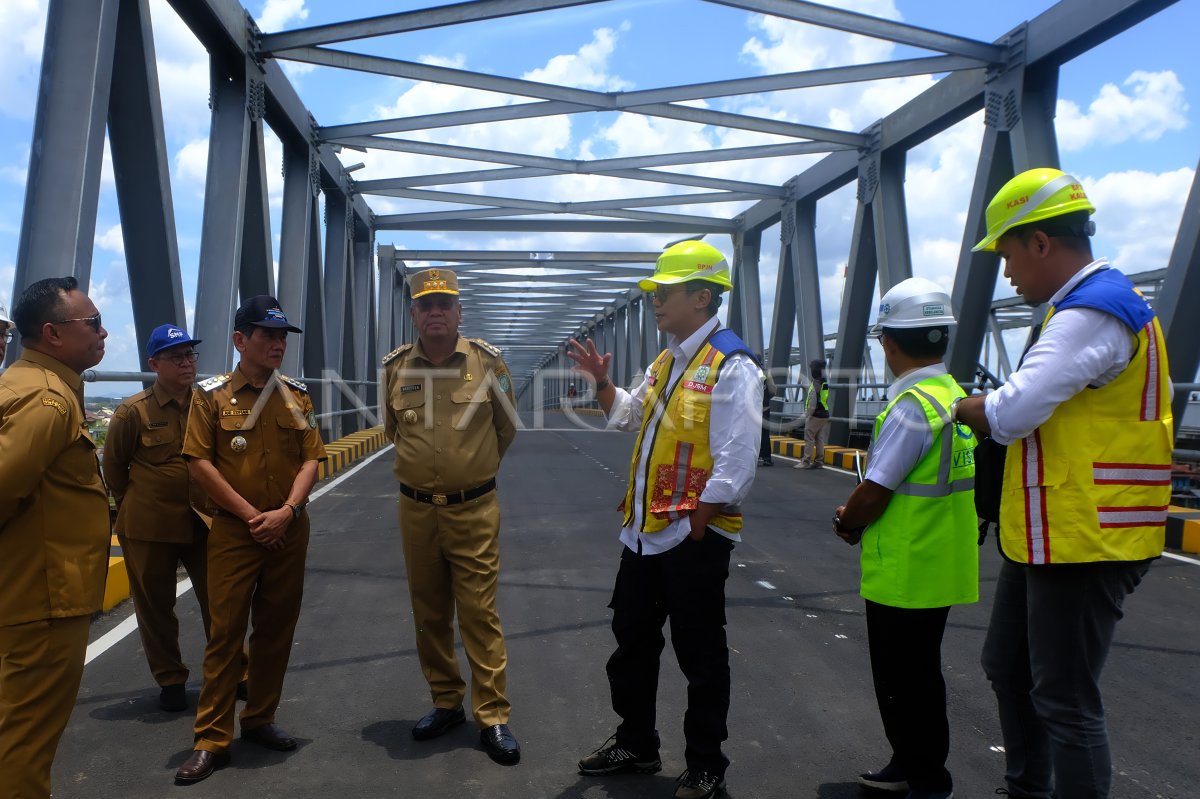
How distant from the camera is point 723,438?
2.98 meters

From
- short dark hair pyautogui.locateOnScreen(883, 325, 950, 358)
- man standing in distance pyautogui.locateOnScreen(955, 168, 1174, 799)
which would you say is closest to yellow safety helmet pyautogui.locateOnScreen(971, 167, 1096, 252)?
man standing in distance pyautogui.locateOnScreen(955, 168, 1174, 799)

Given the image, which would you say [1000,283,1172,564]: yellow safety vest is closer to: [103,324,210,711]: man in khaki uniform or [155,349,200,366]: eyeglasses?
[103,324,210,711]: man in khaki uniform

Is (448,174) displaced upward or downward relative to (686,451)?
upward

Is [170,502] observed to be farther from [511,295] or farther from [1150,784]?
[511,295]

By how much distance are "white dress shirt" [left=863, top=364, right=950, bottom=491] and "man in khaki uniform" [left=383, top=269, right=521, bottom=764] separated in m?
1.65

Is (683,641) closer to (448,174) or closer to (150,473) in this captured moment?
(150,473)

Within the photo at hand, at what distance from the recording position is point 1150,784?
3016mm

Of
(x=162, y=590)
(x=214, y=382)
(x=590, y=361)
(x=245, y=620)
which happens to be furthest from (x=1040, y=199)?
(x=162, y=590)

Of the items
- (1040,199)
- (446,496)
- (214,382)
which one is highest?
(1040,199)

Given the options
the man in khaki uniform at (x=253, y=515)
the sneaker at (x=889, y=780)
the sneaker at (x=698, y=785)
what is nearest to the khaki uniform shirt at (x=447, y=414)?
the man in khaki uniform at (x=253, y=515)

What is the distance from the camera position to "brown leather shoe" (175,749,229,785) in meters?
3.10

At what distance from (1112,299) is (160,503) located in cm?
377

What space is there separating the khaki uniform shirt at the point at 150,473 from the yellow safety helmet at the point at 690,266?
7.40 ft

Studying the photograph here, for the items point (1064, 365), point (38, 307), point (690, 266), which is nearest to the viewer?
point (1064, 365)
